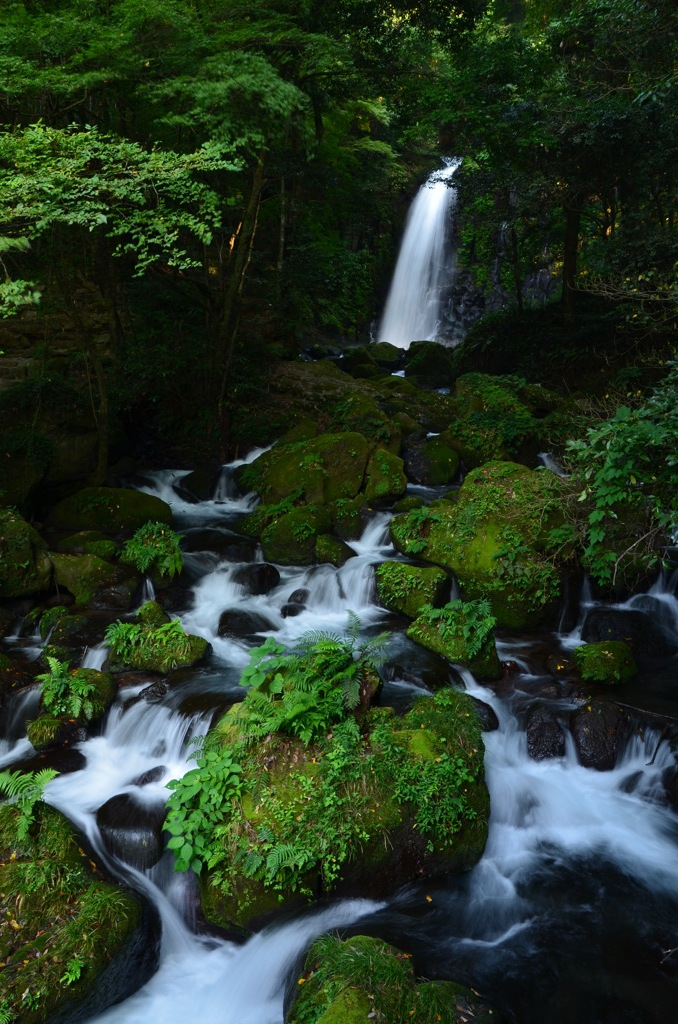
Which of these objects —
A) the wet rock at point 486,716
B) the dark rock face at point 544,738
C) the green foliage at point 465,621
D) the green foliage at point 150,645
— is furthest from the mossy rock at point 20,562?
the dark rock face at point 544,738

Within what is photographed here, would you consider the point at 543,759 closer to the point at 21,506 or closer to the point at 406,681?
the point at 406,681

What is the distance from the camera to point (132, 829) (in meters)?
5.50

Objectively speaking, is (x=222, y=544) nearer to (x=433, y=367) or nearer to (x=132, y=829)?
(x=132, y=829)

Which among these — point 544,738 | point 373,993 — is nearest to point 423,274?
point 544,738

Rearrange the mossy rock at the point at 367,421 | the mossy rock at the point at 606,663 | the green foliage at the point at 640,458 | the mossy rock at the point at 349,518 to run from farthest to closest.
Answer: the mossy rock at the point at 367,421 → the mossy rock at the point at 349,518 → the mossy rock at the point at 606,663 → the green foliage at the point at 640,458

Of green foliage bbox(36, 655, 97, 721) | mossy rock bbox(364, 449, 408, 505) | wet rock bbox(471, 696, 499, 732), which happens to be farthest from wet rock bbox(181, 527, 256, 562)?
wet rock bbox(471, 696, 499, 732)

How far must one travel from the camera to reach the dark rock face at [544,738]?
671 cm

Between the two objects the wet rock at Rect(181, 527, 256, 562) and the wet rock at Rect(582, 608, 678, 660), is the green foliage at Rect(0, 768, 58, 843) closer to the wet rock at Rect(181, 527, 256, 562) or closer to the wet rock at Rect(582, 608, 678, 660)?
the wet rock at Rect(181, 527, 256, 562)

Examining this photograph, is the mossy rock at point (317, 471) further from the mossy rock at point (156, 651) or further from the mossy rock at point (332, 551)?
the mossy rock at point (156, 651)

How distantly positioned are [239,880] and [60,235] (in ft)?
32.1

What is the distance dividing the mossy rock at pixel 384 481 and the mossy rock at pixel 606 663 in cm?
500

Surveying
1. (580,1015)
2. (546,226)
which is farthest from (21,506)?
(546,226)

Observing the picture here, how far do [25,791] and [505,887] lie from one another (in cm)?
416

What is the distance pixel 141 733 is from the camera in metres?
6.76
